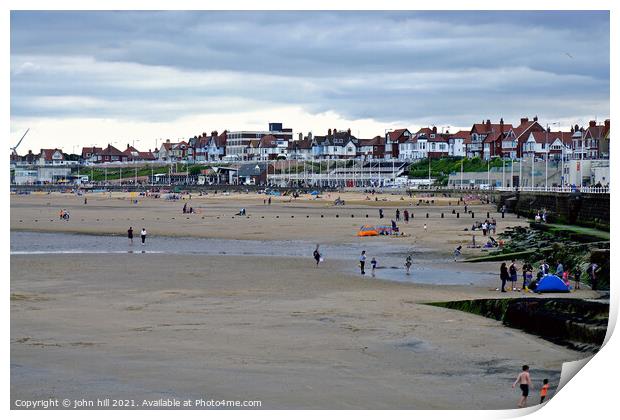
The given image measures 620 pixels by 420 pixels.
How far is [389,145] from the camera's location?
15025 centimetres

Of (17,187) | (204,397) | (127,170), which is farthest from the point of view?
(127,170)

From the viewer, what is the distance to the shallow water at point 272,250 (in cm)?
2942

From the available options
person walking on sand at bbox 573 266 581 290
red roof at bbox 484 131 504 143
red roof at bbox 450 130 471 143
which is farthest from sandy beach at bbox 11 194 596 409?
red roof at bbox 450 130 471 143

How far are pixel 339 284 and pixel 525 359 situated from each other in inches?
406

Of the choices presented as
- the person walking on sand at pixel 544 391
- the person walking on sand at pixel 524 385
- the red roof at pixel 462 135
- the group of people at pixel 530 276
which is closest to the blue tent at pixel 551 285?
the group of people at pixel 530 276

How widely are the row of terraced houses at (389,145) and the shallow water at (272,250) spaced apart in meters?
40.1

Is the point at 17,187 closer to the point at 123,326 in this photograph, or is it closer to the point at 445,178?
the point at 445,178

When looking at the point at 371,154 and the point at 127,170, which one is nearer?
the point at 371,154

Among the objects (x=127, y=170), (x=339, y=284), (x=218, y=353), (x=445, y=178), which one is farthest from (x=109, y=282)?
(x=127, y=170)

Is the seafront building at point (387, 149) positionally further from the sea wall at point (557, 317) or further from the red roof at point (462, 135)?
the sea wall at point (557, 317)

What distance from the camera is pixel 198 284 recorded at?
88.4ft

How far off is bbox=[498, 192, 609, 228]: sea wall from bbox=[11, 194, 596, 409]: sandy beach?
11630 mm
